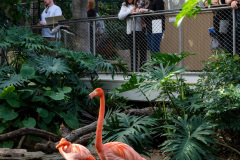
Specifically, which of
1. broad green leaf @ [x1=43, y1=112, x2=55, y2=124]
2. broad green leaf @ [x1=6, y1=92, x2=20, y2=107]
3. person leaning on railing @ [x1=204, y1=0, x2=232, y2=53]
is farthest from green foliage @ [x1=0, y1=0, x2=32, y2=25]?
person leaning on railing @ [x1=204, y1=0, x2=232, y2=53]

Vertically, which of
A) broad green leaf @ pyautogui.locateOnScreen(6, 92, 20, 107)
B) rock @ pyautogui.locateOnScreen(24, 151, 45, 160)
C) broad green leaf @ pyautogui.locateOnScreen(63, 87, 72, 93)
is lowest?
rock @ pyautogui.locateOnScreen(24, 151, 45, 160)

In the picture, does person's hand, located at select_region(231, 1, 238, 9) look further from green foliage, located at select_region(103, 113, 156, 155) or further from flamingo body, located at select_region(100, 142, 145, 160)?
flamingo body, located at select_region(100, 142, 145, 160)

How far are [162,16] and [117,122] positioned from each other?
10.2 feet

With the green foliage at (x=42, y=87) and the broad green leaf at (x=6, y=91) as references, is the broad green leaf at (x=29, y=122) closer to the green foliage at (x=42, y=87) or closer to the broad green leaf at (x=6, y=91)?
the green foliage at (x=42, y=87)

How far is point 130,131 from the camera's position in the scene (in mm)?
5875

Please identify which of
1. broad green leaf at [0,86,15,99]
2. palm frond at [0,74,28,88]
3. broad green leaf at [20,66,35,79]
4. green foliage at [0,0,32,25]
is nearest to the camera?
broad green leaf at [0,86,15,99]

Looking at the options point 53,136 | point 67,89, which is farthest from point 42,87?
point 53,136

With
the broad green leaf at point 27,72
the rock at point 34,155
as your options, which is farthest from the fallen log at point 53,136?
the broad green leaf at point 27,72

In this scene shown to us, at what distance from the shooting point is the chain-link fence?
7.33 meters

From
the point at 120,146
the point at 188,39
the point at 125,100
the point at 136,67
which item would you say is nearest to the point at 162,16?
the point at 188,39

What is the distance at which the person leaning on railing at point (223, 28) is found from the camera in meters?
7.19

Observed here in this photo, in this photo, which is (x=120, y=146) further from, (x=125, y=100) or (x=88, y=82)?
(x=88, y=82)

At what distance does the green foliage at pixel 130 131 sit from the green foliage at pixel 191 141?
0.54 m

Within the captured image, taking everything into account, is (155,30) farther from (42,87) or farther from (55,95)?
(42,87)
